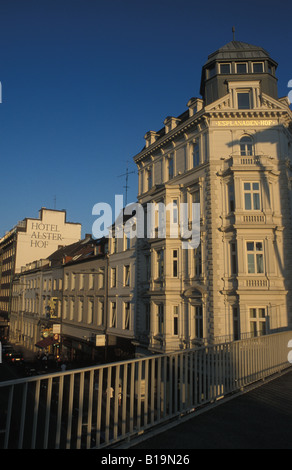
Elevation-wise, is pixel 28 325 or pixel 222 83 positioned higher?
pixel 222 83

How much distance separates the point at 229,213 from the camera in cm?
2106

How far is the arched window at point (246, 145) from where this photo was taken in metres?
21.8

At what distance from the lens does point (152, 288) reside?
24.5 m

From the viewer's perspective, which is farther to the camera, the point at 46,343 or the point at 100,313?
the point at 46,343

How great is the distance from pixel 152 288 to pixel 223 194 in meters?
8.42

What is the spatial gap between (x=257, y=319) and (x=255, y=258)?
3.54 meters

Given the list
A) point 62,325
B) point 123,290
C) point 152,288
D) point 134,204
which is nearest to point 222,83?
point 134,204

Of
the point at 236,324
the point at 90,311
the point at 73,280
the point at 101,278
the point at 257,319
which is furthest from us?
the point at 73,280

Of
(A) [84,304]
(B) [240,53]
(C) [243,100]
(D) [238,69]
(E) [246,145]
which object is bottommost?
(A) [84,304]

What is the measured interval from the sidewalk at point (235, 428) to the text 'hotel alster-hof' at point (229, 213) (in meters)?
12.2

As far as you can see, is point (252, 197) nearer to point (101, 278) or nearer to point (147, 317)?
point (147, 317)

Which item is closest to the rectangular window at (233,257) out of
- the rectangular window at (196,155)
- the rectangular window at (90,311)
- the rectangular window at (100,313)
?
the rectangular window at (196,155)

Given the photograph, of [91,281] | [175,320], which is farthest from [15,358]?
[175,320]
